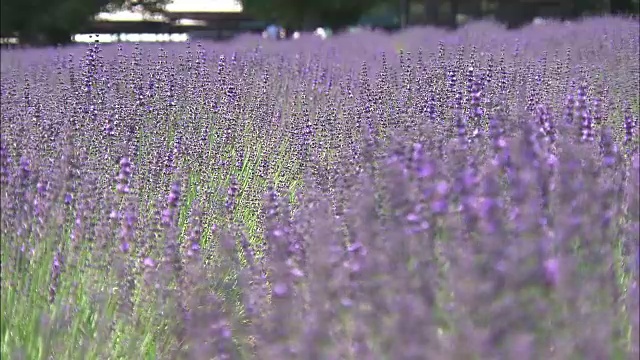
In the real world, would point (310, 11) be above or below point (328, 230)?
below

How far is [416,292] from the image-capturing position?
147 cm

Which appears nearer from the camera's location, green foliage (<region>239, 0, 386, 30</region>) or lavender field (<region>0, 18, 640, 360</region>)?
lavender field (<region>0, 18, 640, 360</region>)

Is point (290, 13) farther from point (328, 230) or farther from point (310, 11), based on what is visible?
point (328, 230)

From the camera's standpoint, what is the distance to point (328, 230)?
191 centimetres

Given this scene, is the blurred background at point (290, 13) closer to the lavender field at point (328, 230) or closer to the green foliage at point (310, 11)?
the green foliage at point (310, 11)

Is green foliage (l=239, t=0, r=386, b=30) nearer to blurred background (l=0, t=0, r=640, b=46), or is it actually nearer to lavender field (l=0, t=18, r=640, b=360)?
blurred background (l=0, t=0, r=640, b=46)

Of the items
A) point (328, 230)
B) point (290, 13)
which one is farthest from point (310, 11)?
point (328, 230)

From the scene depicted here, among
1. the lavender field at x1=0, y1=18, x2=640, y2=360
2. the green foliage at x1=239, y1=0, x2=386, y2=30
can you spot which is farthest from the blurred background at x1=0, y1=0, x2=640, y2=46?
the lavender field at x1=0, y1=18, x2=640, y2=360

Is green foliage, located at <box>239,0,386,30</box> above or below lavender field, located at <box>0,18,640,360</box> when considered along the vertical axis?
below

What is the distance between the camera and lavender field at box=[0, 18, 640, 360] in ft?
4.77

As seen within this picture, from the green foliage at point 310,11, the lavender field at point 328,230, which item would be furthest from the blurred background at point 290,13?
the lavender field at point 328,230

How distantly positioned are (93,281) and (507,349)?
49.1 inches

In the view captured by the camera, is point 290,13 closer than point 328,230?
A: No

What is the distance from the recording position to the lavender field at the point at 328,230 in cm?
145
